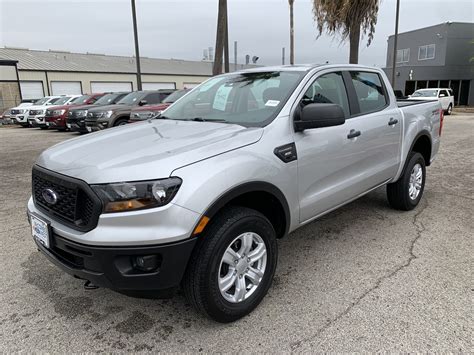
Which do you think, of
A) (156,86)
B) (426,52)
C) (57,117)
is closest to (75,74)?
(156,86)

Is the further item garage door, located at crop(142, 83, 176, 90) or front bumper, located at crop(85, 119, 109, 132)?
garage door, located at crop(142, 83, 176, 90)

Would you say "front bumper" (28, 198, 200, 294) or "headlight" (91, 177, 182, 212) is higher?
"headlight" (91, 177, 182, 212)

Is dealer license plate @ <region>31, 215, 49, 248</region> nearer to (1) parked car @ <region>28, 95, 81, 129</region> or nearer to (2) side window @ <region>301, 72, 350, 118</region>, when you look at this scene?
(2) side window @ <region>301, 72, 350, 118</region>

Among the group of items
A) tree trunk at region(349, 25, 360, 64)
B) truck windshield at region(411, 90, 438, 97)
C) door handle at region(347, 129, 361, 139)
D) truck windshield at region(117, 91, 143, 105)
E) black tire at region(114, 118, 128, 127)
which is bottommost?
truck windshield at region(411, 90, 438, 97)

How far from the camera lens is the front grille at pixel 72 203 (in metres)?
2.24

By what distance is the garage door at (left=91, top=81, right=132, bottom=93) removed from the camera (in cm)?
4016

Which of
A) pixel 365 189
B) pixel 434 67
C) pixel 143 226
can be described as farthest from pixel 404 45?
pixel 143 226

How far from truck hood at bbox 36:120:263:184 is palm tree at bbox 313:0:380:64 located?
38.2ft

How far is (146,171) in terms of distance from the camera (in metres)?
2.24

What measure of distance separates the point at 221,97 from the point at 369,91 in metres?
1.69

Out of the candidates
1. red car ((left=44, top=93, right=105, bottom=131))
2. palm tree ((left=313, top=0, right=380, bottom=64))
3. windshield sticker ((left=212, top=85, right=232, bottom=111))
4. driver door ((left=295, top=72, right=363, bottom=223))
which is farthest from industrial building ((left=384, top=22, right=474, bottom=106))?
windshield sticker ((left=212, top=85, right=232, bottom=111))

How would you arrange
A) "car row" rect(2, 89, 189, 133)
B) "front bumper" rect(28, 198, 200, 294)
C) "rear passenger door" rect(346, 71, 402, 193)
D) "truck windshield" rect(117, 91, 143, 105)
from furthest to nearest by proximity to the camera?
"truck windshield" rect(117, 91, 143, 105)
"car row" rect(2, 89, 189, 133)
"rear passenger door" rect(346, 71, 402, 193)
"front bumper" rect(28, 198, 200, 294)

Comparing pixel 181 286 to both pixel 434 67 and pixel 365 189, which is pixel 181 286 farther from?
pixel 434 67

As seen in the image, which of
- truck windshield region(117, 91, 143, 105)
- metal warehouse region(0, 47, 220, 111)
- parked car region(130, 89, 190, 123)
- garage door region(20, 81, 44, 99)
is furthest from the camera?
garage door region(20, 81, 44, 99)
